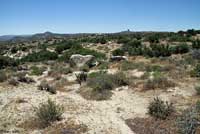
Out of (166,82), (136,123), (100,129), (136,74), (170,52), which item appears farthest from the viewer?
(170,52)

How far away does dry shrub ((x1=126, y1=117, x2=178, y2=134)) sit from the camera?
10289 millimetres

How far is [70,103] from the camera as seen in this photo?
554 inches

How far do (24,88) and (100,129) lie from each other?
8.10 metres

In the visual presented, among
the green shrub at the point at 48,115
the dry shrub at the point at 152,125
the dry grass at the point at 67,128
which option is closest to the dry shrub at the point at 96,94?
the dry shrub at the point at 152,125

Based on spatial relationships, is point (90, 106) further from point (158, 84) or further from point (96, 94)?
point (158, 84)

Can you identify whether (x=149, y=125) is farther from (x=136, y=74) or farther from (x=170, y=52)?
(x=170, y=52)

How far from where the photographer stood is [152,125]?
10.9 meters

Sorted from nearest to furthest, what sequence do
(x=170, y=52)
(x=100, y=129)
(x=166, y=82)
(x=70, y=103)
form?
(x=100, y=129)
(x=70, y=103)
(x=166, y=82)
(x=170, y=52)

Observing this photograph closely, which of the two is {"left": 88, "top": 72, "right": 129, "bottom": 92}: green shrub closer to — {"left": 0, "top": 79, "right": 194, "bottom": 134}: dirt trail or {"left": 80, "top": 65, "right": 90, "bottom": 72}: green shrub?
{"left": 0, "top": 79, "right": 194, "bottom": 134}: dirt trail

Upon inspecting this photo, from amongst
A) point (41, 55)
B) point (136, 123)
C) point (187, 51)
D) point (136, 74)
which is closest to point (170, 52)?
point (187, 51)

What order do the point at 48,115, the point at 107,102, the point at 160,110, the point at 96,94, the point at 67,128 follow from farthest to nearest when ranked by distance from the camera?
the point at 96,94
the point at 107,102
the point at 160,110
the point at 48,115
the point at 67,128

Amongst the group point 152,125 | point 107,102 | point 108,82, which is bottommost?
point 107,102

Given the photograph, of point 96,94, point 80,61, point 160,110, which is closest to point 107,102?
point 96,94

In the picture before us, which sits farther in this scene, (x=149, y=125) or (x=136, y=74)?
(x=136, y=74)
